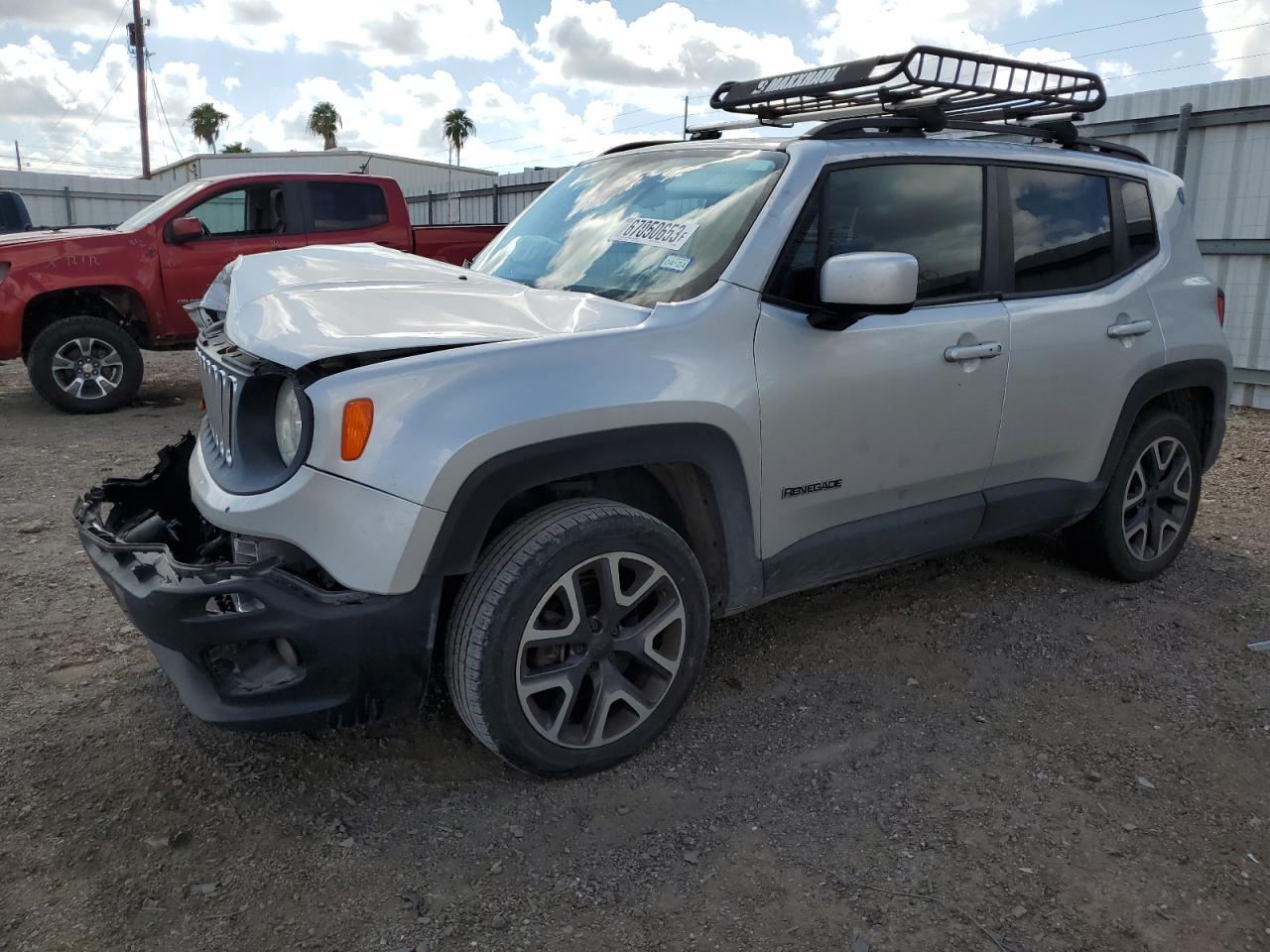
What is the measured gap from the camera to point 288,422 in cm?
260

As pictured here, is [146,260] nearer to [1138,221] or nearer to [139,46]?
[1138,221]

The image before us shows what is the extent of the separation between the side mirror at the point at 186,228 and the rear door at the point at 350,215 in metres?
0.98

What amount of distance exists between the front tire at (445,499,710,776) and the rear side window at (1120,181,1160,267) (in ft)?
8.36

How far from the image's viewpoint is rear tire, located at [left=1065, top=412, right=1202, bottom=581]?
13.9 feet

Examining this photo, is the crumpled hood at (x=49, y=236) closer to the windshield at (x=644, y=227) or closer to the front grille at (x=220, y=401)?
the windshield at (x=644, y=227)

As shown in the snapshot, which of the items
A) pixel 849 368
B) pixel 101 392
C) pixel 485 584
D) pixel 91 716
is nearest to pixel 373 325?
pixel 485 584

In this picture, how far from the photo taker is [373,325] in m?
2.60

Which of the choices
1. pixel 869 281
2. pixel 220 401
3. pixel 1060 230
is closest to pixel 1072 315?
pixel 1060 230

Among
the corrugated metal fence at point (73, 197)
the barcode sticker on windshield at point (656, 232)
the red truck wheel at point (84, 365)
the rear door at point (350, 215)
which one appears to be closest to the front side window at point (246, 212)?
the rear door at point (350, 215)

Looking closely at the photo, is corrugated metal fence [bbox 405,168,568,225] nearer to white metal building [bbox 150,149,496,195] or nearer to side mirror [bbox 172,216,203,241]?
side mirror [bbox 172,216,203,241]

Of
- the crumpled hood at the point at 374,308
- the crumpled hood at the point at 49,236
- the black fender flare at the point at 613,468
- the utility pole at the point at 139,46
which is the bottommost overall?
the black fender flare at the point at 613,468

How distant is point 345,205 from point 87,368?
103 inches

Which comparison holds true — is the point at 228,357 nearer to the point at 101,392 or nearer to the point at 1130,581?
the point at 1130,581

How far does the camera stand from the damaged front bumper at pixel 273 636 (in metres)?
2.39
